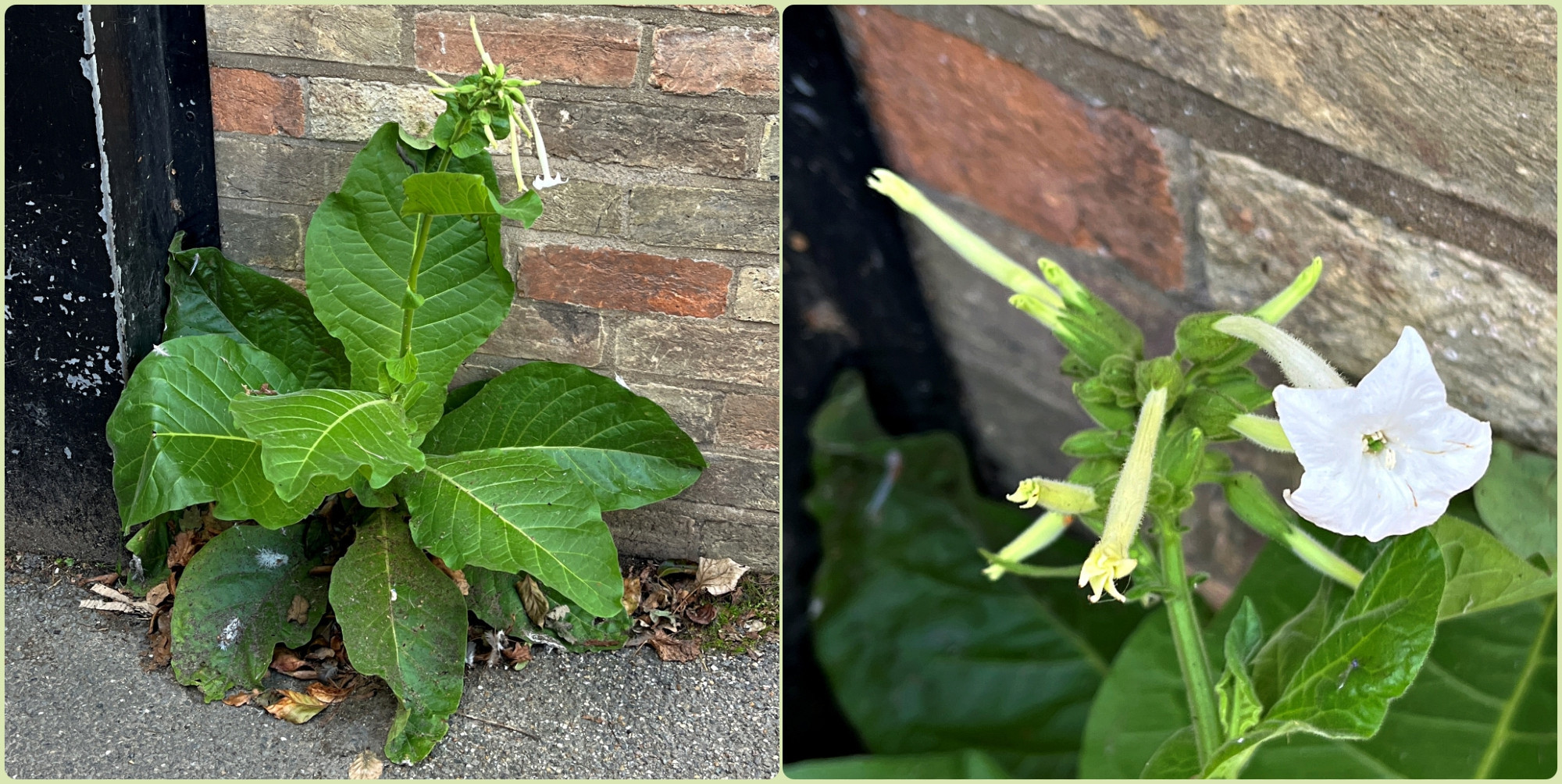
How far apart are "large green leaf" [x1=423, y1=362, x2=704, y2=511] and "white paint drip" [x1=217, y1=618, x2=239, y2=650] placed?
0.80 feet

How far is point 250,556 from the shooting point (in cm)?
99

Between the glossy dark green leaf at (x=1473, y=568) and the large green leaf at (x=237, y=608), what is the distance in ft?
3.10

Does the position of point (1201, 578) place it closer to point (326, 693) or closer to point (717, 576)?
point (717, 576)

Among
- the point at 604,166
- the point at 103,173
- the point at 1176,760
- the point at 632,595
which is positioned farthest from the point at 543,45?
the point at 1176,760

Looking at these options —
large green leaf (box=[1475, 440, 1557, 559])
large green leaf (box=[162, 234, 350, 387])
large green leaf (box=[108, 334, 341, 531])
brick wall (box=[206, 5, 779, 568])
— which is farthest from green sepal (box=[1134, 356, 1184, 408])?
large green leaf (box=[162, 234, 350, 387])

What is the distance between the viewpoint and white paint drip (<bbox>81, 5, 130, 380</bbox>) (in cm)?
95

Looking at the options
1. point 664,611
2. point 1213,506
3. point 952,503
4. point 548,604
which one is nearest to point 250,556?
point 548,604

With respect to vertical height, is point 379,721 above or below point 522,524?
below

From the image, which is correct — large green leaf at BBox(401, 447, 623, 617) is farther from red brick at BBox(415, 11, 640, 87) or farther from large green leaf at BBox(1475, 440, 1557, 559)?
large green leaf at BBox(1475, 440, 1557, 559)

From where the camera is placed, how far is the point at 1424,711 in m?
0.57

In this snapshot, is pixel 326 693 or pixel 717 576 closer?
pixel 326 693

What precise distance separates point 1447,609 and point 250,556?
0.98 m

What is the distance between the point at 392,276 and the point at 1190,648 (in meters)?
0.73

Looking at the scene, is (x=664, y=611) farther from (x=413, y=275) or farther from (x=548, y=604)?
(x=413, y=275)
